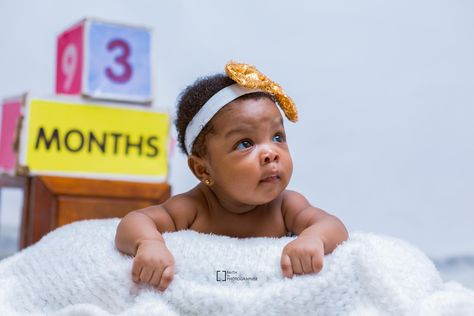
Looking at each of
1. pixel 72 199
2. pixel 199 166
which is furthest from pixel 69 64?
pixel 199 166

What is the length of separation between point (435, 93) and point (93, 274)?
7.31 feet

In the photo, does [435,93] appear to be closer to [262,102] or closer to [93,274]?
[262,102]

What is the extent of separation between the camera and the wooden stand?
1.95 metres

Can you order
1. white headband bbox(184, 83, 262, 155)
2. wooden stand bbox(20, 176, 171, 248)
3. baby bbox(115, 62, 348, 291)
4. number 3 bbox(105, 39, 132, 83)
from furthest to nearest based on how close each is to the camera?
number 3 bbox(105, 39, 132, 83) < wooden stand bbox(20, 176, 171, 248) < white headband bbox(184, 83, 262, 155) < baby bbox(115, 62, 348, 291)

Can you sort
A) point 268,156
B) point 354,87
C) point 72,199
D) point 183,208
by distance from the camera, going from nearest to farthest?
point 268,156 → point 183,208 → point 72,199 → point 354,87

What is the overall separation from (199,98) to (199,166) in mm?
133

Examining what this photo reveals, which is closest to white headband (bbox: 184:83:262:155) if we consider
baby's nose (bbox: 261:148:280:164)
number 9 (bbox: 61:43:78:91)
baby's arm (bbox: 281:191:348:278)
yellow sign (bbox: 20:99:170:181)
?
baby's nose (bbox: 261:148:280:164)

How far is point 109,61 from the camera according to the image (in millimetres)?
2066

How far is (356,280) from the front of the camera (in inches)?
41.0

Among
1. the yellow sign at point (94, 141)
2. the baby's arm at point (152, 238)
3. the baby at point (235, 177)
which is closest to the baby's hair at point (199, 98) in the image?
the baby at point (235, 177)

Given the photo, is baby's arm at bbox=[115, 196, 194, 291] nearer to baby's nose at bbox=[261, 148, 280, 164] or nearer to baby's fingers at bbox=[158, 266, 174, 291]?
baby's fingers at bbox=[158, 266, 174, 291]

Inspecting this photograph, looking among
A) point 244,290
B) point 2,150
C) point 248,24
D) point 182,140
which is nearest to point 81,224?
point 182,140

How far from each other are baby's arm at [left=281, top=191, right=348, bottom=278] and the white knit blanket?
0.8 inches

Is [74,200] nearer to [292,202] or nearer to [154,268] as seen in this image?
[292,202]
